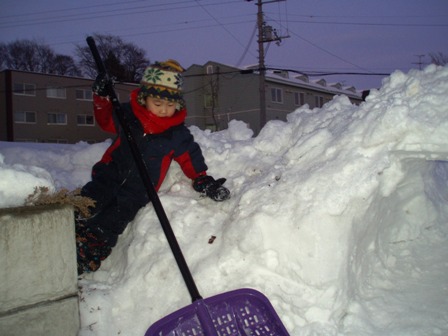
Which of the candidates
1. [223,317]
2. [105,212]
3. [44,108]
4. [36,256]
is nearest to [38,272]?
[36,256]

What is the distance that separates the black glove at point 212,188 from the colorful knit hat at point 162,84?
0.76m

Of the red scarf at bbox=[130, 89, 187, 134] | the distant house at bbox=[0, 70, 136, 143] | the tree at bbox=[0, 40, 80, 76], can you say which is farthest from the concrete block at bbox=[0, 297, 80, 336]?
the tree at bbox=[0, 40, 80, 76]

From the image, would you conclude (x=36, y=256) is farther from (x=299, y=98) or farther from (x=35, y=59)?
(x=35, y=59)

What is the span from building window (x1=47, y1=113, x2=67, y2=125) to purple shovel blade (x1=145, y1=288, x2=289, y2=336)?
113 feet

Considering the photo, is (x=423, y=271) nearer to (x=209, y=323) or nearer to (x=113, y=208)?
(x=209, y=323)

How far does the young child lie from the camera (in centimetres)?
296

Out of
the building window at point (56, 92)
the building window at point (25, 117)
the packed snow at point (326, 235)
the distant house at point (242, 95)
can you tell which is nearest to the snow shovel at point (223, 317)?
the packed snow at point (326, 235)

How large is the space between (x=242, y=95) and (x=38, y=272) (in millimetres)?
28902

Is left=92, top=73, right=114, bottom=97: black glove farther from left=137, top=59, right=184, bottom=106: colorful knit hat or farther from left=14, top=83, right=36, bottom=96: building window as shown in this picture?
left=14, top=83, right=36, bottom=96: building window

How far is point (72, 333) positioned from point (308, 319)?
1.52m

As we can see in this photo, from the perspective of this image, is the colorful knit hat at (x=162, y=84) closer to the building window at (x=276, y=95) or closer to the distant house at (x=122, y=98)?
the distant house at (x=122, y=98)

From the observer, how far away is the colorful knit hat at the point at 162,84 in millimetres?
3188

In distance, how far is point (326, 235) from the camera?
2.58m

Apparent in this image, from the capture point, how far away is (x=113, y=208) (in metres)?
3.02
